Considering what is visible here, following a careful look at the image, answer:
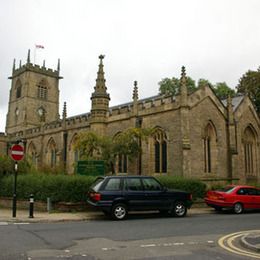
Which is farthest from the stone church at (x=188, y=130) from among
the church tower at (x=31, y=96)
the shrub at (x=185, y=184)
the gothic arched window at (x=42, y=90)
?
the gothic arched window at (x=42, y=90)

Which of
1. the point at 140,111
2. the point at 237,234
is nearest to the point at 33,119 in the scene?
the point at 140,111

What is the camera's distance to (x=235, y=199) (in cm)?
1714

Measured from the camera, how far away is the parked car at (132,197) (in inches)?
528

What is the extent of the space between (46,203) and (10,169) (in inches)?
244

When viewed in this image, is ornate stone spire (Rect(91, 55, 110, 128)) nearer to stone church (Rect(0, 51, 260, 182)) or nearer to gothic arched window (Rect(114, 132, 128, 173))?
stone church (Rect(0, 51, 260, 182))

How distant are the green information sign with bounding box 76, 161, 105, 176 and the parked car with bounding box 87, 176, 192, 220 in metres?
5.51

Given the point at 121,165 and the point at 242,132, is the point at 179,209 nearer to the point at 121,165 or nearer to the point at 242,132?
the point at 121,165

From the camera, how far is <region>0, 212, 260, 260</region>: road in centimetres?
721

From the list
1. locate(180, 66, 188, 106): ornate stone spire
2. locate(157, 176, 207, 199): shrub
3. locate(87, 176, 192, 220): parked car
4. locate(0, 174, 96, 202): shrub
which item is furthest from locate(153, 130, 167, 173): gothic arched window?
locate(87, 176, 192, 220): parked car

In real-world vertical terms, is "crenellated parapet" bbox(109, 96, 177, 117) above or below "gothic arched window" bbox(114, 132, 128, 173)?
above

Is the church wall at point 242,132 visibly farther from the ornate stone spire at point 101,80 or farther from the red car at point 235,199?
the ornate stone spire at point 101,80

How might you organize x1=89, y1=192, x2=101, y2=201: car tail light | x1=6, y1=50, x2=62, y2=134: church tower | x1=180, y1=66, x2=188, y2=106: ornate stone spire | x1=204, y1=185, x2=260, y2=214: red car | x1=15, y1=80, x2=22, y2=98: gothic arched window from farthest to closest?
x1=15, y1=80, x2=22, y2=98: gothic arched window, x1=6, y1=50, x2=62, y2=134: church tower, x1=180, y1=66, x2=188, y2=106: ornate stone spire, x1=204, y1=185, x2=260, y2=214: red car, x1=89, y1=192, x2=101, y2=201: car tail light

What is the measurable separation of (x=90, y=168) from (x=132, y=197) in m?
6.72

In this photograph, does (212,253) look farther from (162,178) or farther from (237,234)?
(162,178)
